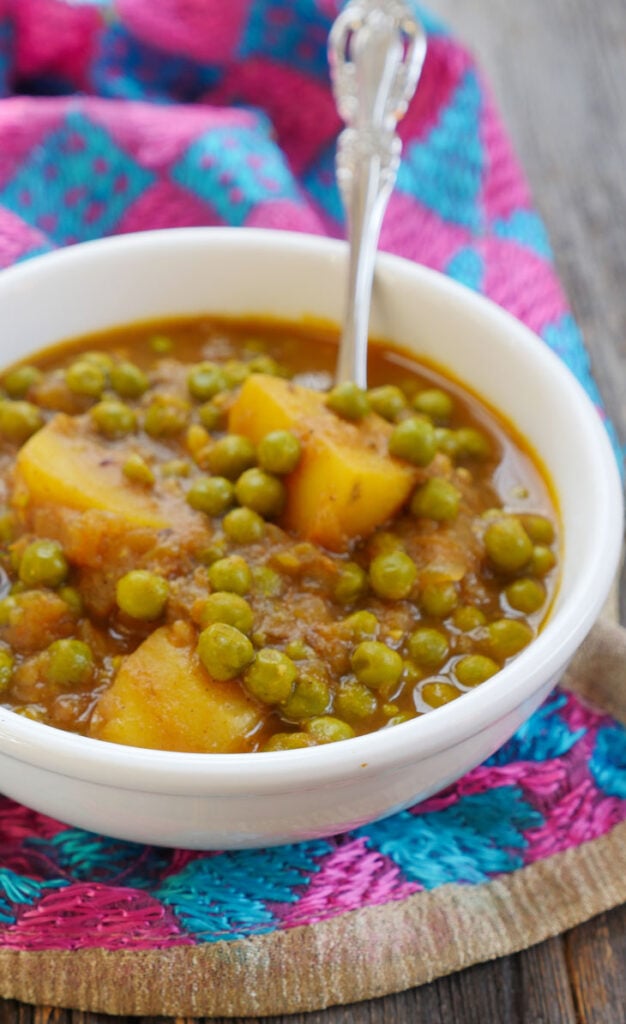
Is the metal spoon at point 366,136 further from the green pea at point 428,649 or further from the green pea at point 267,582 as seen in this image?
the green pea at point 428,649

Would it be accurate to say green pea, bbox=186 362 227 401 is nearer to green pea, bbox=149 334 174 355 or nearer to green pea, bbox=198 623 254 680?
green pea, bbox=149 334 174 355

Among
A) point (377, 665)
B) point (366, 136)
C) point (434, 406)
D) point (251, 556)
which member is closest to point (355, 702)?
point (377, 665)

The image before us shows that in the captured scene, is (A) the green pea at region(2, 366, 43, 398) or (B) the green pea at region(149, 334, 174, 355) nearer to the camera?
(A) the green pea at region(2, 366, 43, 398)

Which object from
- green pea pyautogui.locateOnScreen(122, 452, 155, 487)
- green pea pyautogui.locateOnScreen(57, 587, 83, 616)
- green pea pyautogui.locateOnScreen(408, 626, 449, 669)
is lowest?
green pea pyautogui.locateOnScreen(57, 587, 83, 616)

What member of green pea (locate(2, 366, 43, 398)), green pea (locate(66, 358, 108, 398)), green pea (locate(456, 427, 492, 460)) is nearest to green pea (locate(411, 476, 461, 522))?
green pea (locate(456, 427, 492, 460))

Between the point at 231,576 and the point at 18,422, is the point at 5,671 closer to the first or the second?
the point at 231,576

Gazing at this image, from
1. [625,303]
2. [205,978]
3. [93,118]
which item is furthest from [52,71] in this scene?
[205,978]

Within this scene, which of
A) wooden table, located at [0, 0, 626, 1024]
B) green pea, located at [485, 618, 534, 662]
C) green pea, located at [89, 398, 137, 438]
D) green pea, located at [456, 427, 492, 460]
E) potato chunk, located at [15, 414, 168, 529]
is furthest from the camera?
green pea, located at [456, 427, 492, 460]
